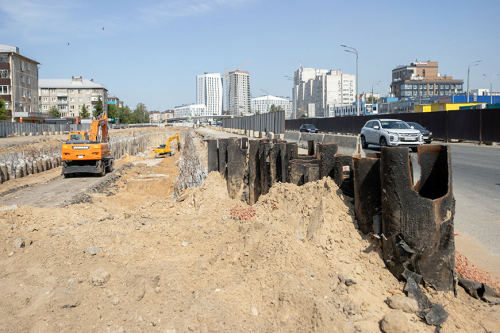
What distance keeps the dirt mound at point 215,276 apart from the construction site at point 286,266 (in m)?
0.01

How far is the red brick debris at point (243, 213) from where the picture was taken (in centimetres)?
660

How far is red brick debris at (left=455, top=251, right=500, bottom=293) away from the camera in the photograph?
4170 millimetres

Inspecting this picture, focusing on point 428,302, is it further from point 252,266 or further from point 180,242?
point 180,242

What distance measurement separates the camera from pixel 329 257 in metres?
4.52

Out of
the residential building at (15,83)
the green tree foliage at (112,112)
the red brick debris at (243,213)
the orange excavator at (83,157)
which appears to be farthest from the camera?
the green tree foliage at (112,112)

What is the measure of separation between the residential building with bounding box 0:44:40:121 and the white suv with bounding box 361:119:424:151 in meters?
63.6

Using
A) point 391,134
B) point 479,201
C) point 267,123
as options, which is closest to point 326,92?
point 267,123

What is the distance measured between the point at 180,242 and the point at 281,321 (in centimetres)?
242

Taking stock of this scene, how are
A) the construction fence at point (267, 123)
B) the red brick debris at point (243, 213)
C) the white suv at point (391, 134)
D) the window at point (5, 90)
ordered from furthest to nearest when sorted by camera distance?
1. the window at point (5, 90)
2. the construction fence at point (267, 123)
3. the white suv at point (391, 134)
4. the red brick debris at point (243, 213)

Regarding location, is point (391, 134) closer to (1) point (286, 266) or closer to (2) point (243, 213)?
(2) point (243, 213)

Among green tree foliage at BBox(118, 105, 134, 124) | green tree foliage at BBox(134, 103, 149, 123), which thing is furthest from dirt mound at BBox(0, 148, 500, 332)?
green tree foliage at BBox(134, 103, 149, 123)

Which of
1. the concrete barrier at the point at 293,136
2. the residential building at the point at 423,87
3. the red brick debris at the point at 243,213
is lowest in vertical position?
the red brick debris at the point at 243,213

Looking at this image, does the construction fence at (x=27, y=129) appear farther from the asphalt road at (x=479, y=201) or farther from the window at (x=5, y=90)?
the asphalt road at (x=479, y=201)

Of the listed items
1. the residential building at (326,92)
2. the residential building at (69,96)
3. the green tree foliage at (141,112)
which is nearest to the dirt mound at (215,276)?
the residential building at (326,92)
